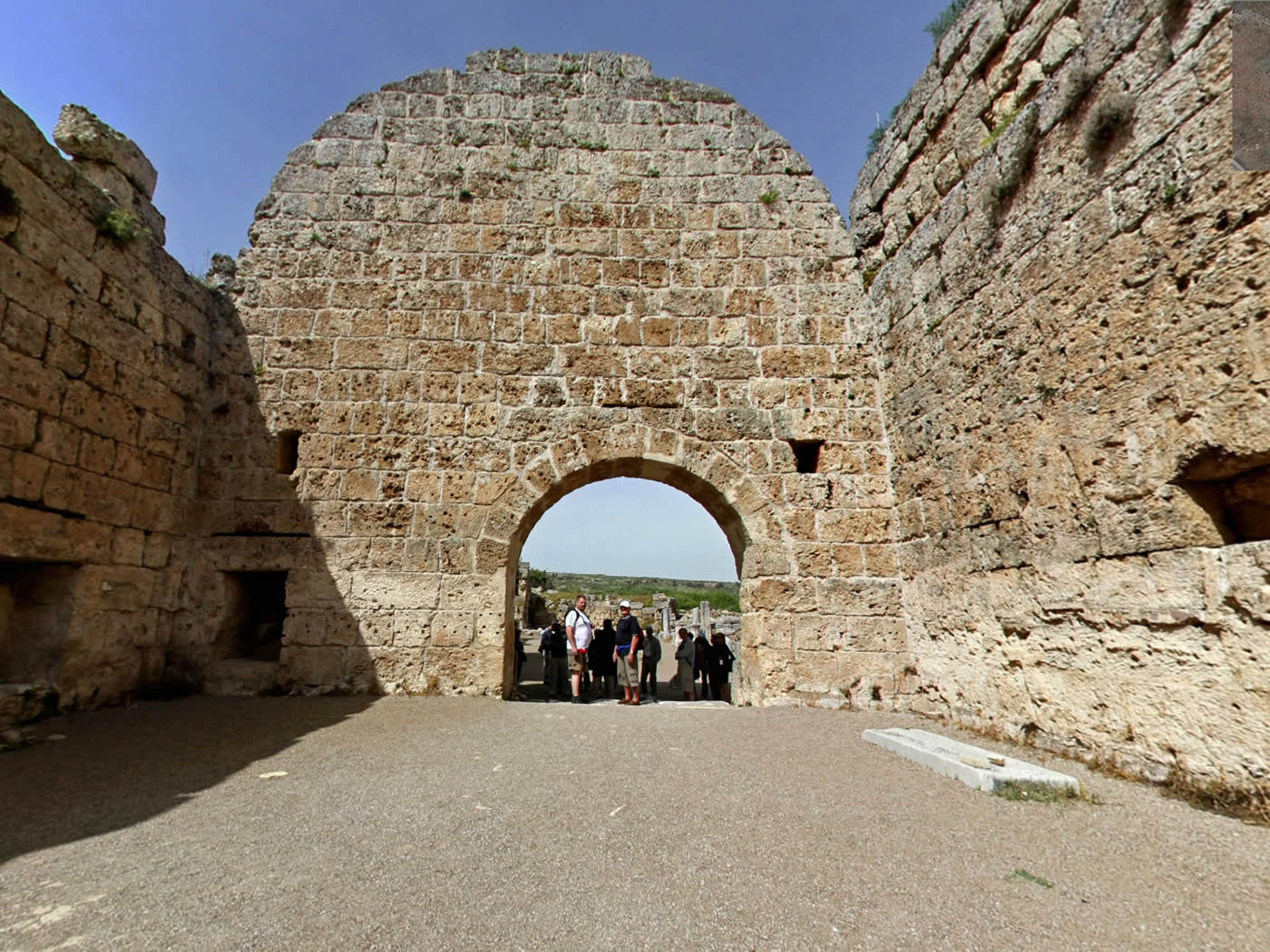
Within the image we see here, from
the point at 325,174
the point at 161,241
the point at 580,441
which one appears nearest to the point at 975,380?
the point at 580,441

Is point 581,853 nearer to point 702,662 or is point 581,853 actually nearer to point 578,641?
point 578,641

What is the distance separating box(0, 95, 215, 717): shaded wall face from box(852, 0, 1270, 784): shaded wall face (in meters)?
6.51

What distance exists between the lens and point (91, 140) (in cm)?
561

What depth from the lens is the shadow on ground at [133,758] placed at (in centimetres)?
289

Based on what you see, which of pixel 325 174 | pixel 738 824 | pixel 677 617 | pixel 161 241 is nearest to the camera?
→ pixel 738 824

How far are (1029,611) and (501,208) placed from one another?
5.92 m

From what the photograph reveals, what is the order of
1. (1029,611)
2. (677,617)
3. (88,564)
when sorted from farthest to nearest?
(677,617) < (88,564) < (1029,611)

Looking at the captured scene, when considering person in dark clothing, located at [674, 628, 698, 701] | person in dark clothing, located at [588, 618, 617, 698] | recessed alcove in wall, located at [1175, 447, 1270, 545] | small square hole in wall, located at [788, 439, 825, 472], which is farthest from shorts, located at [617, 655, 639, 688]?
recessed alcove in wall, located at [1175, 447, 1270, 545]

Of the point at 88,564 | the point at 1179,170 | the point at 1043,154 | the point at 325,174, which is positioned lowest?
the point at 88,564

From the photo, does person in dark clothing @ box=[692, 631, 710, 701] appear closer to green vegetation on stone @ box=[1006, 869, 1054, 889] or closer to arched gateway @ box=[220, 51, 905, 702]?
arched gateway @ box=[220, 51, 905, 702]

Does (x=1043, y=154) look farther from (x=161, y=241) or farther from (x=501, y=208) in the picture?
(x=161, y=241)

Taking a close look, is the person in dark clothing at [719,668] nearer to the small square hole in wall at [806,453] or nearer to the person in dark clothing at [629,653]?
the person in dark clothing at [629,653]

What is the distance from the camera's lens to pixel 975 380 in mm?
4961

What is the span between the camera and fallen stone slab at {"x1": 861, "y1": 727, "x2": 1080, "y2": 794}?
3.31 meters
